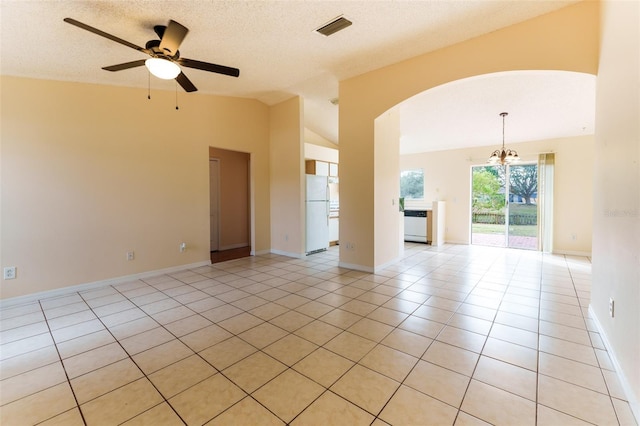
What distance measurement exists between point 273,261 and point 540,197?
20.4ft

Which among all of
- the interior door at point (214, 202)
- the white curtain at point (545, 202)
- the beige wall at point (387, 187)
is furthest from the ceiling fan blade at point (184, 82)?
the white curtain at point (545, 202)

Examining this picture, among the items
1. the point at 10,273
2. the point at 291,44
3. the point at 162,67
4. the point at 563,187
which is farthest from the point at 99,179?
the point at 563,187

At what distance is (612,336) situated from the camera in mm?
2010

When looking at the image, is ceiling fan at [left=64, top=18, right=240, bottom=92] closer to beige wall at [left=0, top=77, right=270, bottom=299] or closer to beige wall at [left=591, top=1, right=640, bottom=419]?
beige wall at [left=0, top=77, right=270, bottom=299]

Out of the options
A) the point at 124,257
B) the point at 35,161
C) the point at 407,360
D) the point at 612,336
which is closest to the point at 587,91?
the point at 612,336

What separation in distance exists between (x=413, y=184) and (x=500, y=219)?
2475 mm

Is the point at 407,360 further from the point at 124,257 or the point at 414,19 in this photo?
the point at 124,257

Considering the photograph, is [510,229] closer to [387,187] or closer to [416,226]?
[416,226]

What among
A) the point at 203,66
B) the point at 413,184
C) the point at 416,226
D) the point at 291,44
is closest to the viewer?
the point at 203,66

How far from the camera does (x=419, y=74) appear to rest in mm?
3566

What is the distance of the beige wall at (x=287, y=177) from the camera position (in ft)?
17.9

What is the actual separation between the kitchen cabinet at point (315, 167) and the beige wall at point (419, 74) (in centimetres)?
173

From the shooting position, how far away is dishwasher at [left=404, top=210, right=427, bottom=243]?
7145mm

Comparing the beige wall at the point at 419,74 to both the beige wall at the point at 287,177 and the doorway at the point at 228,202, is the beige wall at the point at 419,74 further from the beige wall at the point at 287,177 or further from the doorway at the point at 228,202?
the doorway at the point at 228,202
